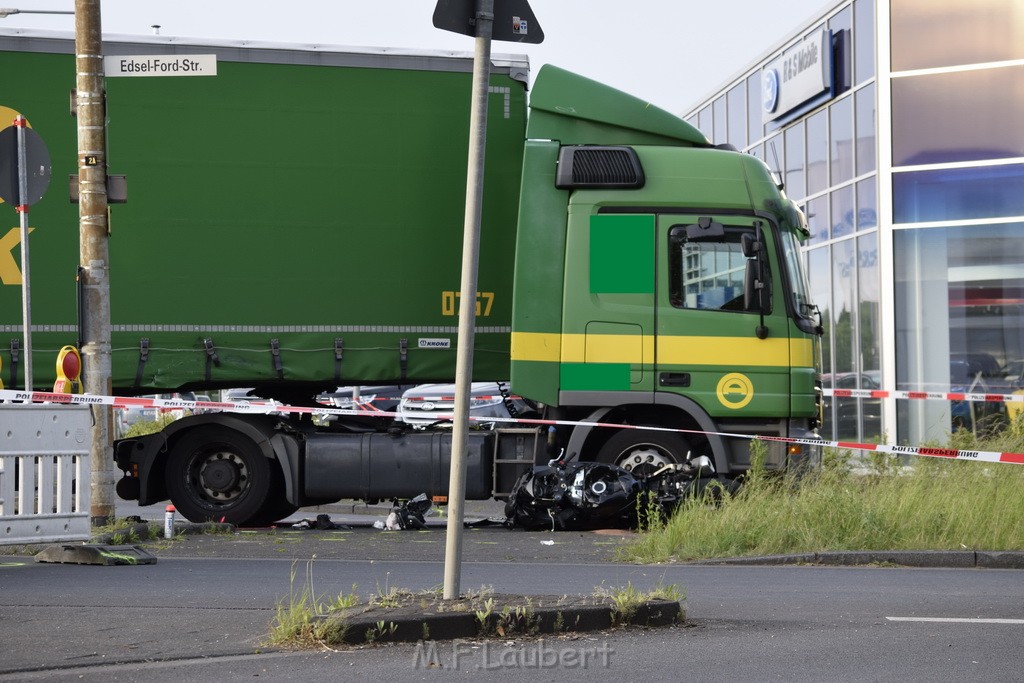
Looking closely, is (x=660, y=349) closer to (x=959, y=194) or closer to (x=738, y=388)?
(x=738, y=388)

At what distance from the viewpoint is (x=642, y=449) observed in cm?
1180

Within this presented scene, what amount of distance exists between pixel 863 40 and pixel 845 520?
1298 cm

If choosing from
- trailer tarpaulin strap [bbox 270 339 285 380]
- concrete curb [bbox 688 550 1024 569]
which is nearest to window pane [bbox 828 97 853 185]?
trailer tarpaulin strap [bbox 270 339 285 380]

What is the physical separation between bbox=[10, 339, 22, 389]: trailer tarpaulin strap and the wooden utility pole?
1.06m

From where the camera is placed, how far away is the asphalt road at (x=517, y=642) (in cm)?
562

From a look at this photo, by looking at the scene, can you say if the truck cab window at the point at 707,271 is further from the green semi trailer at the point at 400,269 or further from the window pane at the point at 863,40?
the window pane at the point at 863,40

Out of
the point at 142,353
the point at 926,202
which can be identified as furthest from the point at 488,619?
the point at 926,202

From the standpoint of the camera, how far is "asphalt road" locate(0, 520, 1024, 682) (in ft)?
18.4

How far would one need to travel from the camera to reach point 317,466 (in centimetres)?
1209

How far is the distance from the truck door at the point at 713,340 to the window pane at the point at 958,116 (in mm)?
9290

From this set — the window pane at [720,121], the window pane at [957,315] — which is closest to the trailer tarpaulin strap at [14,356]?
the window pane at [957,315]

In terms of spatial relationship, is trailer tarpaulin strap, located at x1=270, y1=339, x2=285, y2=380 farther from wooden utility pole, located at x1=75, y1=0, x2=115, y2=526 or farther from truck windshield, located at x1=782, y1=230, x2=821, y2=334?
truck windshield, located at x1=782, y1=230, x2=821, y2=334

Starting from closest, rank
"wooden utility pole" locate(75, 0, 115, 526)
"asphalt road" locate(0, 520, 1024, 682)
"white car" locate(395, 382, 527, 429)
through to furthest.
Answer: "asphalt road" locate(0, 520, 1024, 682)
"wooden utility pole" locate(75, 0, 115, 526)
"white car" locate(395, 382, 527, 429)

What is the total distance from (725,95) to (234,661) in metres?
24.7
